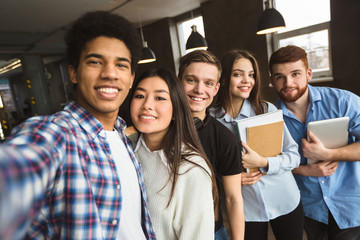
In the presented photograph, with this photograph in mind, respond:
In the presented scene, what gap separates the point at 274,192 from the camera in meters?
1.39

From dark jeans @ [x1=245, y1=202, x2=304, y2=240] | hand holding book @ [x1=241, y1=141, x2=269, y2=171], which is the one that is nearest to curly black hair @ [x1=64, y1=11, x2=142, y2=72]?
hand holding book @ [x1=241, y1=141, x2=269, y2=171]

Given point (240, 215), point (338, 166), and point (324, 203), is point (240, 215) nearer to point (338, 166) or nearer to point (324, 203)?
point (324, 203)

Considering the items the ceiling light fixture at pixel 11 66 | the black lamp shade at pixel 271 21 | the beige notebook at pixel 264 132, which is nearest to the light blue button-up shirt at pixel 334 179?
the beige notebook at pixel 264 132

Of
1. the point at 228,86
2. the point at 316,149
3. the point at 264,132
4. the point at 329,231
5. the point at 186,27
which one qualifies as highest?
the point at 186,27

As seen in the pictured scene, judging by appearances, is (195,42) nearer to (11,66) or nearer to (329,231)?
(329,231)

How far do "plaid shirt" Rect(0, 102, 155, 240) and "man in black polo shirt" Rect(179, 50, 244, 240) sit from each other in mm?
498

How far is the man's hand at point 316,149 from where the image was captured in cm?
139

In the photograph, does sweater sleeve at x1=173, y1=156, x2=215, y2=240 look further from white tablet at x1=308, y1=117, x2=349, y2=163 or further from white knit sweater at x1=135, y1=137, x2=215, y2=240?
white tablet at x1=308, y1=117, x2=349, y2=163

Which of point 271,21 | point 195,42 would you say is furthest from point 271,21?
point 195,42

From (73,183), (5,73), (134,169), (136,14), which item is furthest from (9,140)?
(5,73)

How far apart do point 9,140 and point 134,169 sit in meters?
0.53

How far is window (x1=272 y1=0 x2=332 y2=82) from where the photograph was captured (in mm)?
4133

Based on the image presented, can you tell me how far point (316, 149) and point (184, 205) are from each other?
102cm

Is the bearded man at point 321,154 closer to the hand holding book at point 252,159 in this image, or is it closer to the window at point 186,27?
the hand holding book at point 252,159
